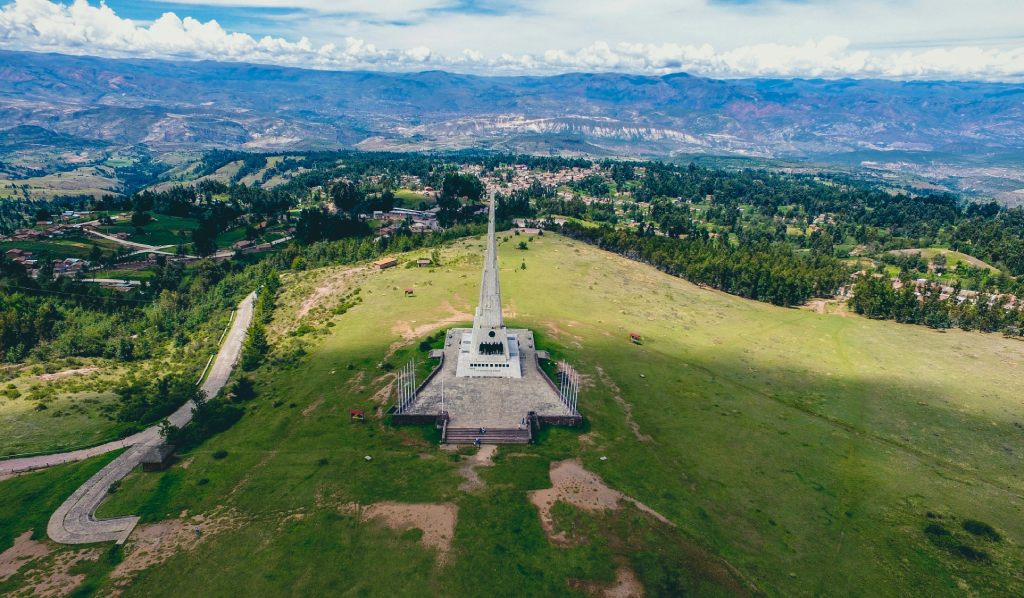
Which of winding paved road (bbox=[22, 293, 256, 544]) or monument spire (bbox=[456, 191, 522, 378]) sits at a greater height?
monument spire (bbox=[456, 191, 522, 378])

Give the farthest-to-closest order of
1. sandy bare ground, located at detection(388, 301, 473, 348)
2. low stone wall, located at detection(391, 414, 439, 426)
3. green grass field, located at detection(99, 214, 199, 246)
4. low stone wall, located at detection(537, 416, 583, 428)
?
1. green grass field, located at detection(99, 214, 199, 246)
2. sandy bare ground, located at detection(388, 301, 473, 348)
3. low stone wall, located at detection(537, 416, 583, 428)
4. low stone wall, located at detection(391, 414, 439, 426)

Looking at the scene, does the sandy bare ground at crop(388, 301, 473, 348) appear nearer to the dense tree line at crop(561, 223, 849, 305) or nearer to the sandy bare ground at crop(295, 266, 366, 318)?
the sandy bare ground at crop(295, 266, 366, 318)

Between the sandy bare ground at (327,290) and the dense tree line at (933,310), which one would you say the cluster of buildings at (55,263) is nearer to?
the sandy bare ground at (327,290)

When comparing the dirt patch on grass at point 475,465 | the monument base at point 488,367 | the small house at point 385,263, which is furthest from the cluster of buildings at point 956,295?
the dirt patch on grass at point 475,465

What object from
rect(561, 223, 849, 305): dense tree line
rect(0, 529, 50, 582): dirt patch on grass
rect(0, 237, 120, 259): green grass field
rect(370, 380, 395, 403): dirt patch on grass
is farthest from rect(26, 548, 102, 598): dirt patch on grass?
rect(0, 237, 120, 259): green grass field

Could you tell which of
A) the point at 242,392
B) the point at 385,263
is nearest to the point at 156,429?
the point at 242,392

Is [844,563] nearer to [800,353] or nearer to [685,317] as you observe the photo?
[800,353]
